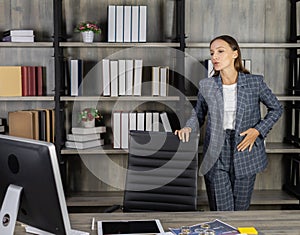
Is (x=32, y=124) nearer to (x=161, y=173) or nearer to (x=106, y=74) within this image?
(x=106, y=74)

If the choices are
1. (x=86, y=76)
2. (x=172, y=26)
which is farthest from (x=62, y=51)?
(x=172, y=26)

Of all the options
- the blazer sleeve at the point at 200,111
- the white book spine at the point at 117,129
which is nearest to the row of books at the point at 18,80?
the white book spine at the point at 117,129

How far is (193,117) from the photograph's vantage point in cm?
324

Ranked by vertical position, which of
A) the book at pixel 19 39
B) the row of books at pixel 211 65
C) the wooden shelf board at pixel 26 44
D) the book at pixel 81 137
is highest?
the book at pixel 19 39

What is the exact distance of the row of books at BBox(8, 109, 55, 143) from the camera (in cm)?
359

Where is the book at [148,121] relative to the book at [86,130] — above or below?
above

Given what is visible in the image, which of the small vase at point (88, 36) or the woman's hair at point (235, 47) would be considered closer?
the woman's hair at point (235, 47)

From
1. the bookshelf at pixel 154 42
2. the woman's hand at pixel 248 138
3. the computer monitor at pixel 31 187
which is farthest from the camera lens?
the bookshelf at pixel 154 42

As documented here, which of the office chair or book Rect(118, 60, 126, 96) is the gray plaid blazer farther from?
book Rect(118, 60, 126, 96)

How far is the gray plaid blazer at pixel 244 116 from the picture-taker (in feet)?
10.2

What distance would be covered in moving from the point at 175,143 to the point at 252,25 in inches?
63.5

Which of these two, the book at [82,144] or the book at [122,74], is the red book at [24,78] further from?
the book at [122,74]

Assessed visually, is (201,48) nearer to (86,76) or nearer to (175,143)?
(86,76)

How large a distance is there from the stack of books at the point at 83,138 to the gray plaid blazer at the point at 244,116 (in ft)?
2.88
